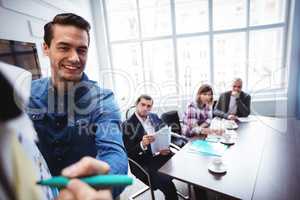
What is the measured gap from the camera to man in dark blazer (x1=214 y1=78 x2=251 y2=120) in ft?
9.96

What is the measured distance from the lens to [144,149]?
6.15 feet

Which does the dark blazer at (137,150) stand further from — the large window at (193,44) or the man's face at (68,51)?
the large window at (193,44)

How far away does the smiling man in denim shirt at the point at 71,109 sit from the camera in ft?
1.71

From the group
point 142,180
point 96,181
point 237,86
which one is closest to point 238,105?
point 237,86

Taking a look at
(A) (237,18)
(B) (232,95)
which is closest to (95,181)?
(B) (232,95)

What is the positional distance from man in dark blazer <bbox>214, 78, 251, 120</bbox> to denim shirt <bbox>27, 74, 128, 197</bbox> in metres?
2.70

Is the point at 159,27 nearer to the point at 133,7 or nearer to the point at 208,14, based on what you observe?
the point at 133,7

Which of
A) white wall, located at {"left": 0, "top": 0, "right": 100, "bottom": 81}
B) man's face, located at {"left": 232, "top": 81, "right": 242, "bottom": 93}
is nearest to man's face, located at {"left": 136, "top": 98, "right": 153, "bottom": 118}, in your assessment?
white wall, located at {"left": 0, "top": 0, "right": 100, "bottom": 81}

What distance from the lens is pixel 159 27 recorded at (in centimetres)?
443

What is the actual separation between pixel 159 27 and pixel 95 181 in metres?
4.62

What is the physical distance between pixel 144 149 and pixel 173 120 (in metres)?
0.96

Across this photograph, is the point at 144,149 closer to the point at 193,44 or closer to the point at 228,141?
the point at 228,141

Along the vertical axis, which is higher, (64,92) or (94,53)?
(94,53)

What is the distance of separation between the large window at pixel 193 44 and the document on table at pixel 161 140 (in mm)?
2606
